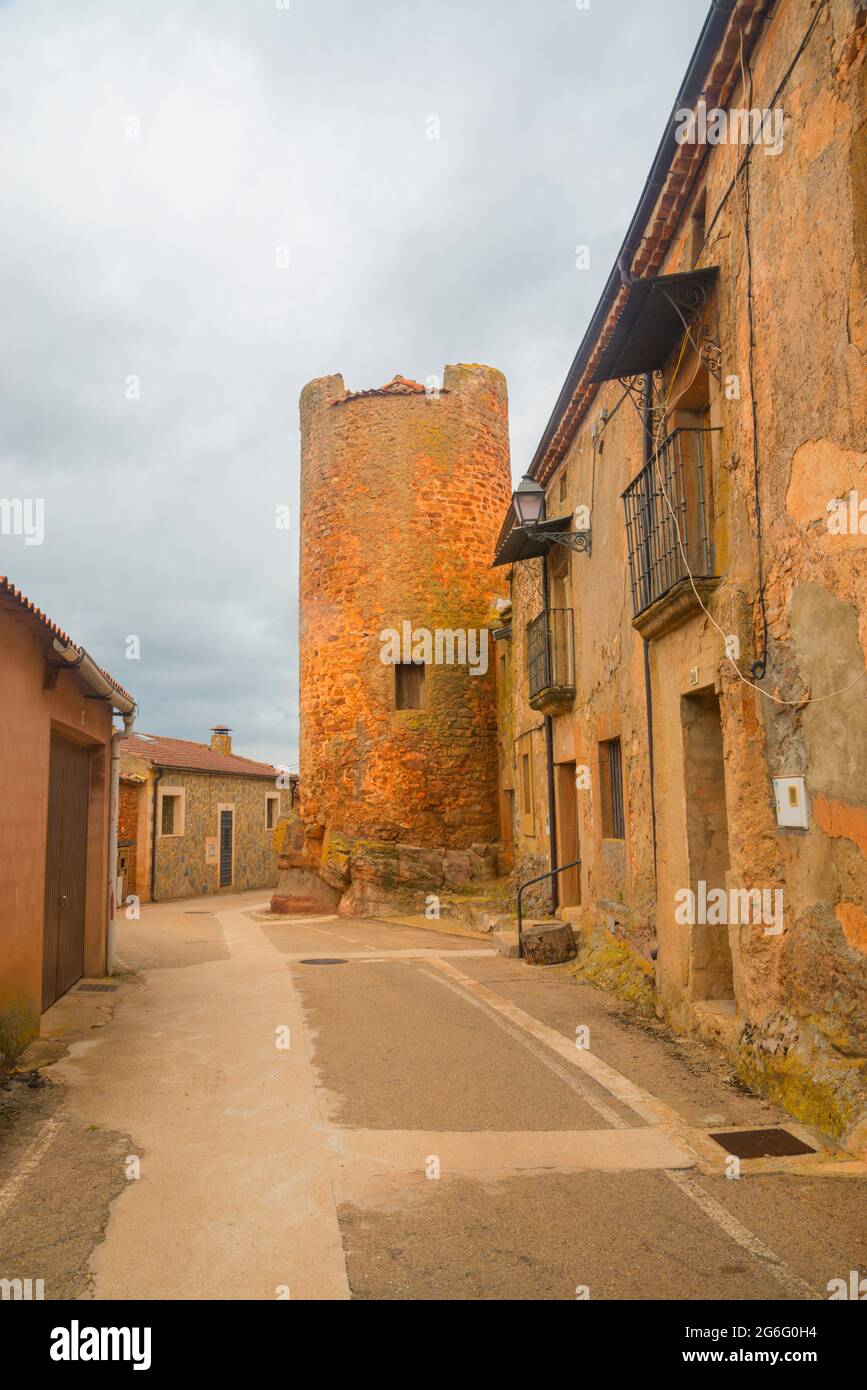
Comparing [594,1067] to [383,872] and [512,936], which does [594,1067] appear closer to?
[512,936]

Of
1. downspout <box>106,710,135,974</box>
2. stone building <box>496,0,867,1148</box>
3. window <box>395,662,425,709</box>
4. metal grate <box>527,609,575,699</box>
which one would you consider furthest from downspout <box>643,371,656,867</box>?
window <box>395,662,425,709</box>

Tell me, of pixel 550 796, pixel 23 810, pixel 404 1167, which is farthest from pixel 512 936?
pixel 404 1167

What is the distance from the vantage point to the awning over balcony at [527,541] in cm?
1220

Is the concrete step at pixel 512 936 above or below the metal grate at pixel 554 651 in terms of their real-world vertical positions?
below

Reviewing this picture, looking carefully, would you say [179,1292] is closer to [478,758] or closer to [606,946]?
[606,946]

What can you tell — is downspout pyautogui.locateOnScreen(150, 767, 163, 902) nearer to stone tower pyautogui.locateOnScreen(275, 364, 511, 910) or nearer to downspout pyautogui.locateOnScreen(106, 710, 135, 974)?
stone tower pyautogui.locateOnScreen(275, 364, 511, 910)

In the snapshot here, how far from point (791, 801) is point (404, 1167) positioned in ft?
9.69

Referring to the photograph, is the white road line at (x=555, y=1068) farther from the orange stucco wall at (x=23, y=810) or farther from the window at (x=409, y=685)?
the window at (x=409, y=685)

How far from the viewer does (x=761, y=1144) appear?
480 centimetres

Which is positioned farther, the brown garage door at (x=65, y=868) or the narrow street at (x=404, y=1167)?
the brown garage door at (x=65, y=868)

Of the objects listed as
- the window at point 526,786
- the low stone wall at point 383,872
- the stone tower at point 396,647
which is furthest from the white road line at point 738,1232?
the stone tower at point 396,647

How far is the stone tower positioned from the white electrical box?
14153 millimetres

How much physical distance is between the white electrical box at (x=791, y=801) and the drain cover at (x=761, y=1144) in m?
1.65
